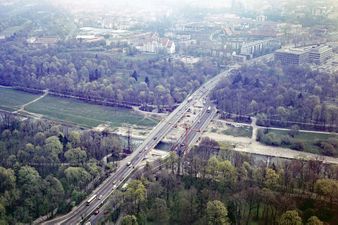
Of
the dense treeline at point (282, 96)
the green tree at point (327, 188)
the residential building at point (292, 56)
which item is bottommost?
the green tree at point (327, 188)

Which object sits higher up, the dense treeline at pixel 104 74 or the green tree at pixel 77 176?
the dense treeline at pixel 104 74

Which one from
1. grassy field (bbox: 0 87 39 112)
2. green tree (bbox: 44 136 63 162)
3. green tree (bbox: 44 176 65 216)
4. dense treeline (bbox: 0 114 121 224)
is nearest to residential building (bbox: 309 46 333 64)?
dense treeline (bbox: 0 114 121 224)

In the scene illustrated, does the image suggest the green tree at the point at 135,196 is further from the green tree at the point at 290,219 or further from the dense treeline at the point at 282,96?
the dense treeline at the point at 282,96

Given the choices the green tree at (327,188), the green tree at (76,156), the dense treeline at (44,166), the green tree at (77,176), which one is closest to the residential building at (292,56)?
the dense treeline at (44,166)

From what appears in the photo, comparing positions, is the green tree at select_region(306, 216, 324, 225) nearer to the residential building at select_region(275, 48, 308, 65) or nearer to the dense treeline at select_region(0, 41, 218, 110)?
the dense treeline at select_region(0, 41, 218, 110)

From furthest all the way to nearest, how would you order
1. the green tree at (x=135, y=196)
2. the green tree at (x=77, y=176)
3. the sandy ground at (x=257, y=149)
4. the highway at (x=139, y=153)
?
the sandy ground at (x=257, y=149) → the green tree at (x=77, y=176) → the highway at (x=139, y=153) → the green tree at (x=135, y=196)

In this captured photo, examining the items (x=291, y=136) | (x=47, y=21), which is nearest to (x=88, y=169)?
(x=291, y=136)

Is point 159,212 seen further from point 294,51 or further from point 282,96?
point 294,51
